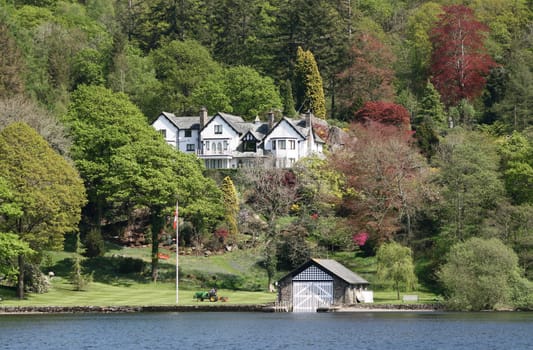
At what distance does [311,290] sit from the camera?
88.6m

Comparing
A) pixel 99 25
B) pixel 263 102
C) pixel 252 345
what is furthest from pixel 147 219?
pixel 99 25

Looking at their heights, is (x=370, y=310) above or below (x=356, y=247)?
below

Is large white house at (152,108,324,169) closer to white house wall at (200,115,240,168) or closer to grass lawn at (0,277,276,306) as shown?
white house wall at (200,115,240,168)

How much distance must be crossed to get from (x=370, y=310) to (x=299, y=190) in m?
27.7

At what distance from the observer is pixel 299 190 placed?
367ft

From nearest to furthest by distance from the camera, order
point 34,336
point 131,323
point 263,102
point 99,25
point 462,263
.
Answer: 1. point 34,336
2. point 131,323
3. point 462,263
4. point 263,102
5. point 99,25

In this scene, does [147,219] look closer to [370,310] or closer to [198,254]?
[198,254]

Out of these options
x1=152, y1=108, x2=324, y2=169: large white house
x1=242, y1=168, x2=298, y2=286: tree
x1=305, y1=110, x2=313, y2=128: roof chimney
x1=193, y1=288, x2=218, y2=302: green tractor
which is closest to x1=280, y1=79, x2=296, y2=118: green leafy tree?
x1=152, y1=108, x2=324, y2=169: large white house

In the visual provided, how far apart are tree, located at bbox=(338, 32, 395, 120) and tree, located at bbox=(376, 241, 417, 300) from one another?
45986 mm

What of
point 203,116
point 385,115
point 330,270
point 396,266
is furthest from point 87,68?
point 396,266

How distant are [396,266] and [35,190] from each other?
99.2 ft

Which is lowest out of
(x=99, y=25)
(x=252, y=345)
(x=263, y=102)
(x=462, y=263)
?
(x=252, y=345)

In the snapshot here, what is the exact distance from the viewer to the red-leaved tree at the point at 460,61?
139m

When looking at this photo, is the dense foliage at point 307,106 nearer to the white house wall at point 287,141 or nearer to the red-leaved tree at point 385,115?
the red-leaved tree at point 385,115
